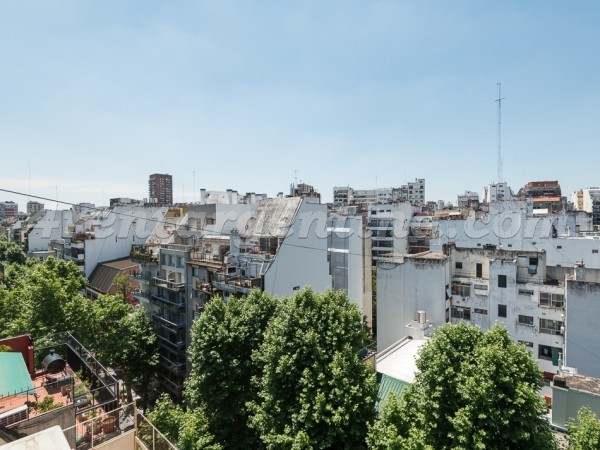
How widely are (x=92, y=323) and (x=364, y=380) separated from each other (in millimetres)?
19039

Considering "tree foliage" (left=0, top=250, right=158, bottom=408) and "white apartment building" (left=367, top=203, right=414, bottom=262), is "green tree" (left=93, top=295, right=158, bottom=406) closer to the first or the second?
"tree foliage" (left=0, top=250, right=158, bottom=408)

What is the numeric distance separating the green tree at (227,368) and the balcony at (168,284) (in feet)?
38.9

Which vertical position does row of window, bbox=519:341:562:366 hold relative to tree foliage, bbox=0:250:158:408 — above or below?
below

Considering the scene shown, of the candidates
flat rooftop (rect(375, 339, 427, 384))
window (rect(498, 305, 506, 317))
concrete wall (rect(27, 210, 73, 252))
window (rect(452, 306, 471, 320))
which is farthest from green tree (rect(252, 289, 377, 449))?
concrete wall (rect(27, 210, 73, 252))

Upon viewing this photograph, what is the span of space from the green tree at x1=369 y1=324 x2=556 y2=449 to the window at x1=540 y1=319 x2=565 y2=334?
1813 cm

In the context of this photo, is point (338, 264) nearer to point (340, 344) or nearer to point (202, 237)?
point (202, 237)

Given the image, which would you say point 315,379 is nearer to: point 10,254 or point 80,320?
point 80,320

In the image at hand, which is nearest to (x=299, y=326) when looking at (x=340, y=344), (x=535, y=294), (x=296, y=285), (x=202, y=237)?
(x=340, y=344)

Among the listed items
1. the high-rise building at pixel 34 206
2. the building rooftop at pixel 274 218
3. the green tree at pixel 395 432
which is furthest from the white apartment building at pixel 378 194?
the high-rise building at pixel 34 206

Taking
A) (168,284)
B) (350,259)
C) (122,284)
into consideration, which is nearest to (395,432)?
(168,284)

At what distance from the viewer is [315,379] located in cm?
1448

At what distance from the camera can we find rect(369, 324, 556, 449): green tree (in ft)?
35.9

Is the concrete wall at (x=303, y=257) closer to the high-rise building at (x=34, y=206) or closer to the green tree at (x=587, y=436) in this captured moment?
the green tree at (x=587, y=436)

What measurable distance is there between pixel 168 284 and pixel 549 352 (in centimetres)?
3229
